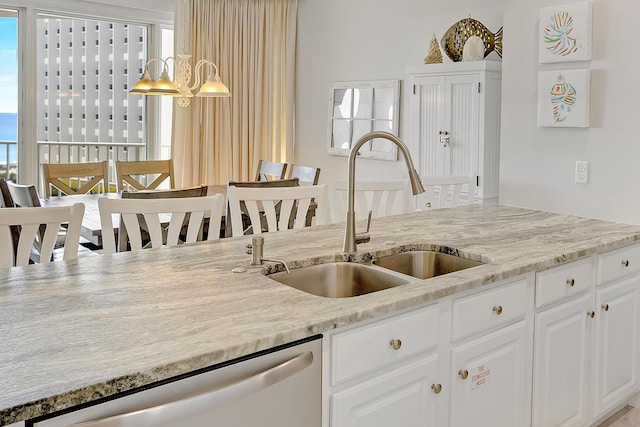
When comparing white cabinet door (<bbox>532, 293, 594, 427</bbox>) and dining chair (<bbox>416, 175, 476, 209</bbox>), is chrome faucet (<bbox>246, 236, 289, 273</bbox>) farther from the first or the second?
dining chair (<bbox>416, 175, 476, 209</bbox>)

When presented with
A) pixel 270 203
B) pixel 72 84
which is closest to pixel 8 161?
pixel 72 84

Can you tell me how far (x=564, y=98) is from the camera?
10.4 ft

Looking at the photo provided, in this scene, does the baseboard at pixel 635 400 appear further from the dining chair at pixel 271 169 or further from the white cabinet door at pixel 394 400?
the dining chair at pixel 271 169

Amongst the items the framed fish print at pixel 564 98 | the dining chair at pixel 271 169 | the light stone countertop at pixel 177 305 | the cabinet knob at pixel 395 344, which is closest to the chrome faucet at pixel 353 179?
the light stone countertop at pixel 177 305

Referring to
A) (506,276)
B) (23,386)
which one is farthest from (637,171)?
(23,386)

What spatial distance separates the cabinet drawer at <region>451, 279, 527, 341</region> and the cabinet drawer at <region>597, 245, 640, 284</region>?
58cm

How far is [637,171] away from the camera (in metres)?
2.94

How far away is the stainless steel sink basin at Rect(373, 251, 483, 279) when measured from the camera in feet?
7.55

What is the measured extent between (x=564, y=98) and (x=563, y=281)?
1.29 meters

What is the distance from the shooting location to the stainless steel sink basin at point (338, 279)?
205 centimetres

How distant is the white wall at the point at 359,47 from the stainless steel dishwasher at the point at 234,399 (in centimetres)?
340

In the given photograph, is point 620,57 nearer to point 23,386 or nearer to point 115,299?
point 115,299

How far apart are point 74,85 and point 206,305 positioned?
184 inches

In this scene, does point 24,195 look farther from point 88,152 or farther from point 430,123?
point 430,123
